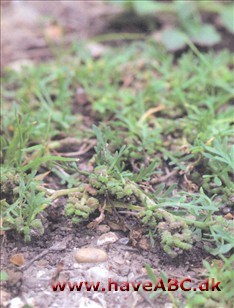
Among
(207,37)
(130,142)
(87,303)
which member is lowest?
(87,303)

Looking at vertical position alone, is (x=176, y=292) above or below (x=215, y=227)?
below

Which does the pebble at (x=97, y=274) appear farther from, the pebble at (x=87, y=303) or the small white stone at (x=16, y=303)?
the small white stone at (x=16, y=303)

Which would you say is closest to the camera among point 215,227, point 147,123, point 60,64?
point 215,227

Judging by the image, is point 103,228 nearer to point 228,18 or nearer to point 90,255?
point 90,255

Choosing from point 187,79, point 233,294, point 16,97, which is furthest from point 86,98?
point 233,294

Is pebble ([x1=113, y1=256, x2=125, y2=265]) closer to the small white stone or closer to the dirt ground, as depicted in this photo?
the dirt ground

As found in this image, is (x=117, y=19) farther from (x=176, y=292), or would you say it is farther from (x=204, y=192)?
(x=176, y=292)

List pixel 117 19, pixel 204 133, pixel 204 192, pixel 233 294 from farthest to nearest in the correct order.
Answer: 1. pixel 117 19
2. pixel 204 133
3. pixel 204 192
4. pixel 233 294

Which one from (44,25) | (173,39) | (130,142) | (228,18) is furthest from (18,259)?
(228,18)
